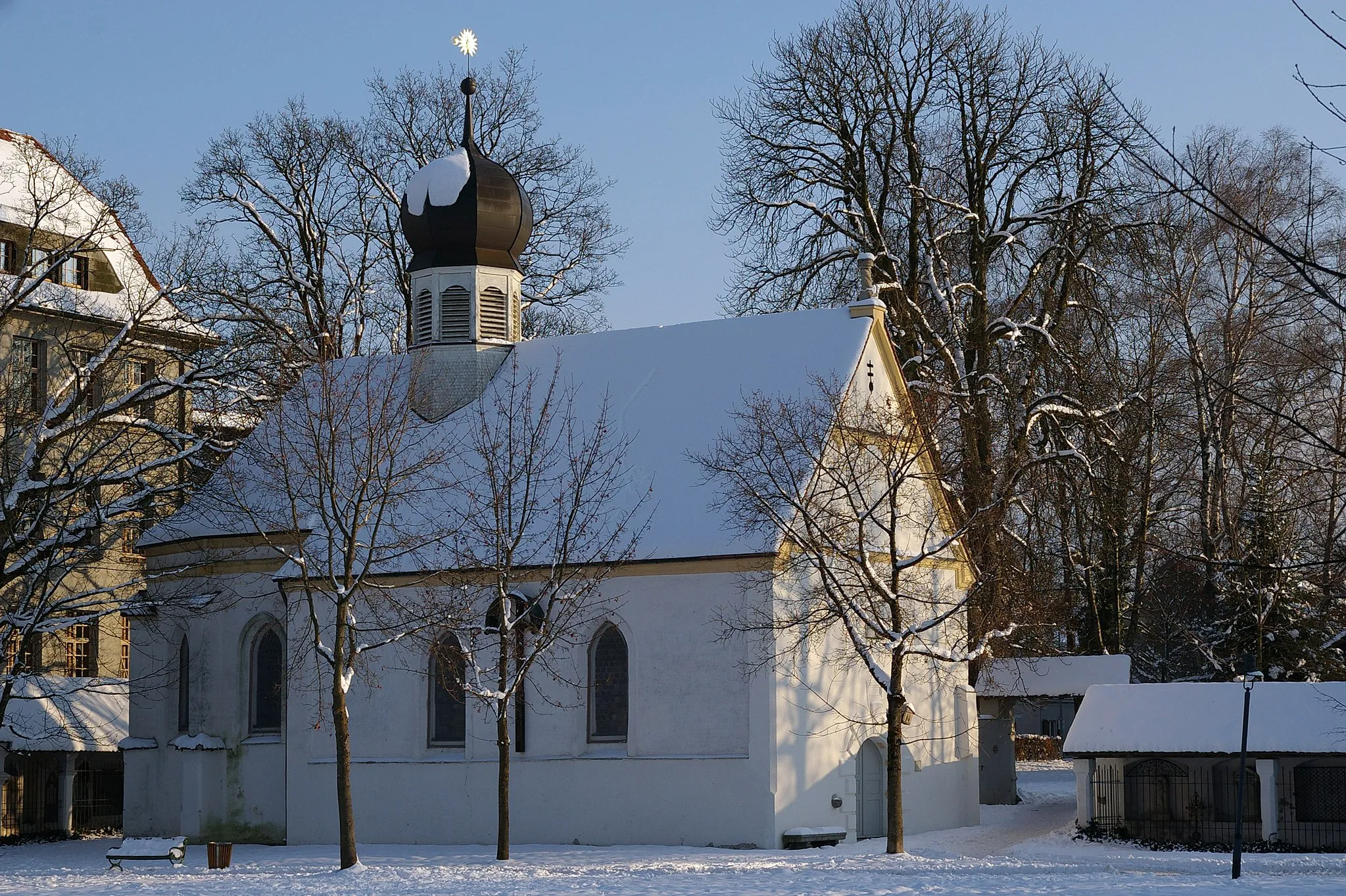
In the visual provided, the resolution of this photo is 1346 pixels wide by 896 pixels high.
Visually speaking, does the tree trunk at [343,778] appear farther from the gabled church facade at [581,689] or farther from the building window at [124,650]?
the building window at [124,650]

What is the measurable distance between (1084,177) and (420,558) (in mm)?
17842

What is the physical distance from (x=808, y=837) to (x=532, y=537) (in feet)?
21.2

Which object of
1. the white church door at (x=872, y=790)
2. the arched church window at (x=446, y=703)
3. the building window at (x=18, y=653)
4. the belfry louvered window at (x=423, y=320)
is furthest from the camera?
the belfry louvered window at (x=423, y=320)

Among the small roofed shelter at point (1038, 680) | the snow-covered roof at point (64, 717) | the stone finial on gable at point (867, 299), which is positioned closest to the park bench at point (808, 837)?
the small roofed shelter at point (1038, 680)

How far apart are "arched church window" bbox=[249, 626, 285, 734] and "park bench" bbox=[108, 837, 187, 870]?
5.42 metres

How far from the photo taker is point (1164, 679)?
43312 mm

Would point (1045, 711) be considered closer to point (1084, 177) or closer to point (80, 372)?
point (1084, 177)

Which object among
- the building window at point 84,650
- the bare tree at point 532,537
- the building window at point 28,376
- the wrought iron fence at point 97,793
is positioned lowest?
the wrought iron fence at point 97,793

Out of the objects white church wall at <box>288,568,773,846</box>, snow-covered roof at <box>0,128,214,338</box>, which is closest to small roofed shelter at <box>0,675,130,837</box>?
snow-covered roof at <box>0,128,214,338</box>

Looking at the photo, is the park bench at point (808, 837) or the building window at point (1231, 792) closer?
the park bench at point (808, 837)

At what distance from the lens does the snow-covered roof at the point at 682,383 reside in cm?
2658

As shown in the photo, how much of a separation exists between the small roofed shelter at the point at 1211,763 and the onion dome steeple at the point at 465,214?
14704 mm

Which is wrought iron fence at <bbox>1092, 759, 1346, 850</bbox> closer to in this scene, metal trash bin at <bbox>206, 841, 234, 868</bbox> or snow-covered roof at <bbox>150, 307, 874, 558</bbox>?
snow-covered roof at <bbox>150, 307, 874, 558</bbox>

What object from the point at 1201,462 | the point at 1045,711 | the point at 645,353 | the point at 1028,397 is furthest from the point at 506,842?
the point at 1045,711
